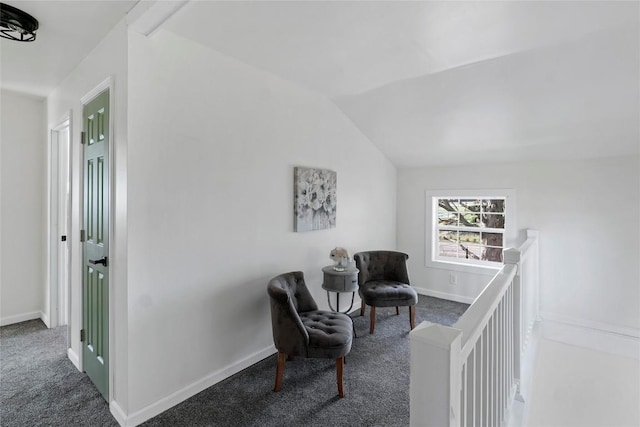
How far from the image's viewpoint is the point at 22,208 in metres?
3.35

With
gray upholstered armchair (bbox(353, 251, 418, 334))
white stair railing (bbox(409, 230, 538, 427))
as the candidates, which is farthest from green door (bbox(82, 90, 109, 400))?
gray upholstered armchair (bbox(353, 251, 418, 334))

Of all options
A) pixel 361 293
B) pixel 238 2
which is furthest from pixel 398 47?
pixel 361 293

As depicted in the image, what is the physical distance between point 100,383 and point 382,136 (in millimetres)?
3790

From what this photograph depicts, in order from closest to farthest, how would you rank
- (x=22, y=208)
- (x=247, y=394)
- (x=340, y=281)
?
(x=247, y=394)
(x=340, y=281)
(x=22, y=208)

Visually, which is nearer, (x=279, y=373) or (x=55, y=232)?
(x=279, y=373)

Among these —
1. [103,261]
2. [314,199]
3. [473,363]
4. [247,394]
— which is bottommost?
[247,394]

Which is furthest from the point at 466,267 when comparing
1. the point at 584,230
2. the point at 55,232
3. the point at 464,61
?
the point at 55,232

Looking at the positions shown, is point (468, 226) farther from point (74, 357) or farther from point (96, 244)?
point (74, 357)

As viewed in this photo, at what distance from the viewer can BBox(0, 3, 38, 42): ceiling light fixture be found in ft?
5.86

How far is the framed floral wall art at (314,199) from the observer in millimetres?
3025

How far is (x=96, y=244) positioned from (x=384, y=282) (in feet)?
9.32

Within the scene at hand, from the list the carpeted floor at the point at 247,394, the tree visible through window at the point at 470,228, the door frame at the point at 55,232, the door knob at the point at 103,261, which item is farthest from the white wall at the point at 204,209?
the tree visible through window at the point at 470,228

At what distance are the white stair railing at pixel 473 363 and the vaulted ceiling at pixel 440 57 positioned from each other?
1.54 meters

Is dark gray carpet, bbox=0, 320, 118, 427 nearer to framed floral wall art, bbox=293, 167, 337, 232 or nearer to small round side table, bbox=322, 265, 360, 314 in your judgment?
small round side table, bbox=322, 265, 360, 314
